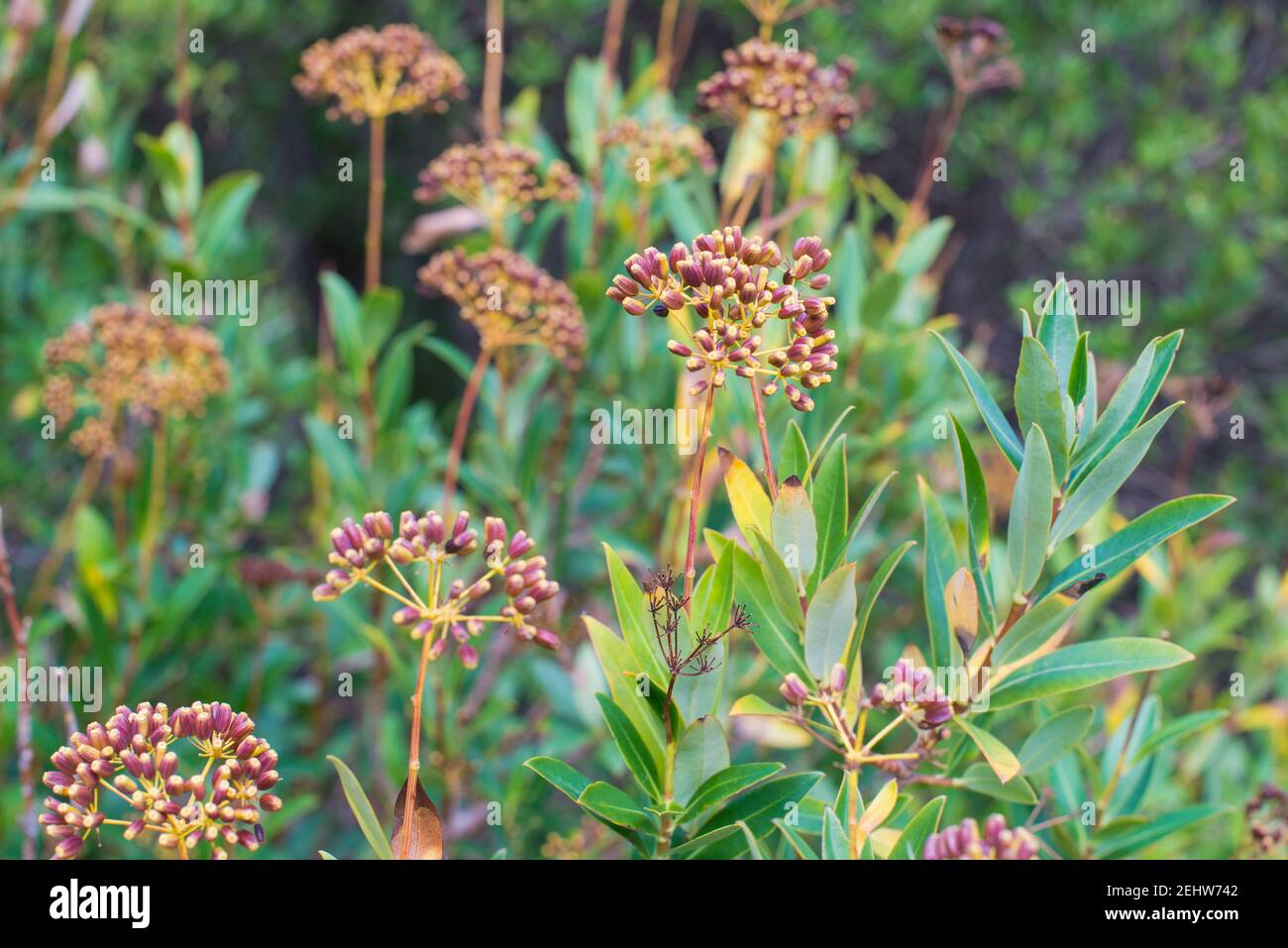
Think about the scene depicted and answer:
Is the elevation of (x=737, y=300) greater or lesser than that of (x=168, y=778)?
greater

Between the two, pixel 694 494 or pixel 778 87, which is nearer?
Answer: pixel 694 494

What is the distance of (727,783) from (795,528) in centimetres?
26

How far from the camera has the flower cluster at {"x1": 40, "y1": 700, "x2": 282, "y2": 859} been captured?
1061 mm

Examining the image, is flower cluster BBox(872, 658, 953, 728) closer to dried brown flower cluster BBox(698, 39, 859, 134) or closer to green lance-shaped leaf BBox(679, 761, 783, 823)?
green lance-shaped leaf BBox(679, 761, 783, 823)

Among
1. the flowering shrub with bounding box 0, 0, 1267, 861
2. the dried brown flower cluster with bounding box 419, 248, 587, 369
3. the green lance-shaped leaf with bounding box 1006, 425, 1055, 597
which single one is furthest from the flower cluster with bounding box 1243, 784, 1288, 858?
the dried brown flower cluster with bounding box 419, 248, 587, 369

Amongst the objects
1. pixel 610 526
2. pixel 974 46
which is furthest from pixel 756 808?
pixel 974 46

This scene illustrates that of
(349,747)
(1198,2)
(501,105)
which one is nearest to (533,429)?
(349,747)

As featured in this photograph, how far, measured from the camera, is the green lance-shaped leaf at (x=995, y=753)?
1099mm

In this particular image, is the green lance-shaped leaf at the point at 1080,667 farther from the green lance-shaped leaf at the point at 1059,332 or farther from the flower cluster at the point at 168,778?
the flower cluster at the point at 168,778

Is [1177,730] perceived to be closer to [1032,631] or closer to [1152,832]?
[1152,832]

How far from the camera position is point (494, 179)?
7.01ft

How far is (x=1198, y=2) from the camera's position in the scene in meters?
4.82
